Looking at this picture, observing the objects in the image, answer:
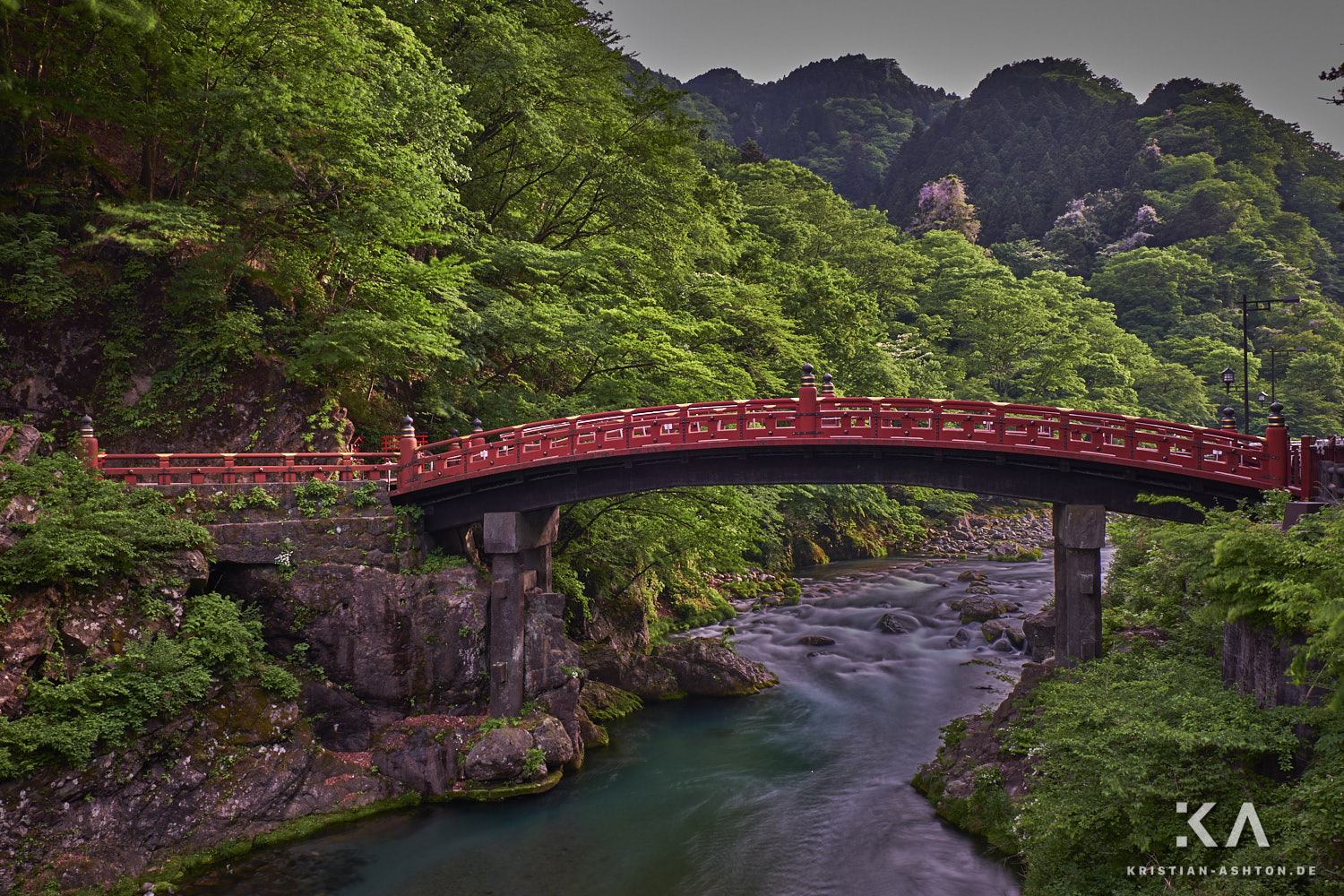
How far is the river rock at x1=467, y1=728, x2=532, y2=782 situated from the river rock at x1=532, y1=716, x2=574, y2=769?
29 centimetres

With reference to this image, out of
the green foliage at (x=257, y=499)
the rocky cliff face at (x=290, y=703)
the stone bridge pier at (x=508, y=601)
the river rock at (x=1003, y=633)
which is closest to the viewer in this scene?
the rocky cliff face at (x=290, y=703)

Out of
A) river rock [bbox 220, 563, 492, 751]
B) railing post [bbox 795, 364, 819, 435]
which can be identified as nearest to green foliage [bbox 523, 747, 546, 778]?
river rock [bbox 220, 563, 492, 751]

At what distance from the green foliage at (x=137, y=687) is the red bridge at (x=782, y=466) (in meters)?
3.31

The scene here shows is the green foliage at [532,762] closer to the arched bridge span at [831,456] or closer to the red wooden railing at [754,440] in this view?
the arched bridge span at [831,456]

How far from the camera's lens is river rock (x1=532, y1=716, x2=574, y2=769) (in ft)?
57.9

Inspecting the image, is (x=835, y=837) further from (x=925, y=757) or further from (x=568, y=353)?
(x=568, y=353)

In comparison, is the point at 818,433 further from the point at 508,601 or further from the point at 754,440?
the point at 508,601

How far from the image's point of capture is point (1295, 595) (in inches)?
387

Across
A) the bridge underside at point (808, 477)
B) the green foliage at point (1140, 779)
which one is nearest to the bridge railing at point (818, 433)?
the bridge underside at point (808, 477)

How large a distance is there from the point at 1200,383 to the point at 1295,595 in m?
52.2

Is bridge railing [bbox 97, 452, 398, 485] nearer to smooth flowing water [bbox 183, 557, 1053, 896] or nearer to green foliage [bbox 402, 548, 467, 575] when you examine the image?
green foliage [bbox 402, 548, 467, 575]

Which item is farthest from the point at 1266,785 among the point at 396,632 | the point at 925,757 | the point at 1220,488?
the point at 396,632

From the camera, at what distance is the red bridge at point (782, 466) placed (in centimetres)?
1653

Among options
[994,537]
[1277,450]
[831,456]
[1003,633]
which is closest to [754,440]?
[831,456]
